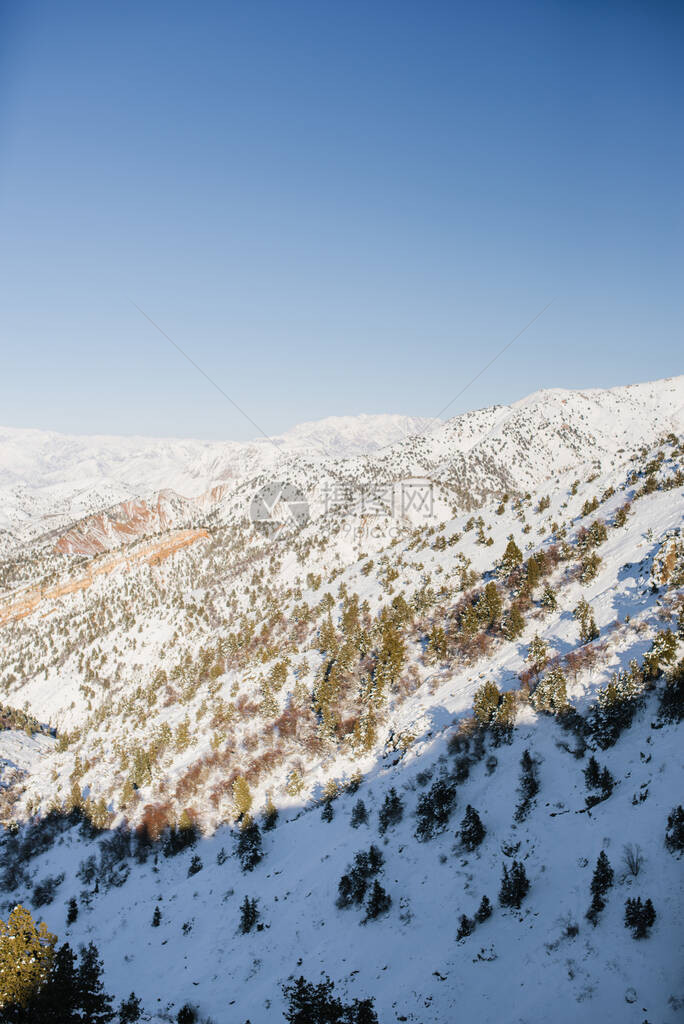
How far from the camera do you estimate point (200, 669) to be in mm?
56344

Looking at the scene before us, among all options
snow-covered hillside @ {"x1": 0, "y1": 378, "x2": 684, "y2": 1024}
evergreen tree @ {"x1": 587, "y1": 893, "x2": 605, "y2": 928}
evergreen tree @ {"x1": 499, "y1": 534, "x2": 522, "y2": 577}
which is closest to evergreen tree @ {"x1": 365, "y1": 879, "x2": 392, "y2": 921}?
snow-covered hillside @ {"x1": 0, "y1": 378, "x2": 684, "y2": 1024}

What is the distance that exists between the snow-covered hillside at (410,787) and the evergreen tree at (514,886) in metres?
0.25

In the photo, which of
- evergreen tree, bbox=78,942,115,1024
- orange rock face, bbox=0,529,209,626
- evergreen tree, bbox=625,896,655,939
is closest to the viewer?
evergreen tree, bbox=625,896,655,939

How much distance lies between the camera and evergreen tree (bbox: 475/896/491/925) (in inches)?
737

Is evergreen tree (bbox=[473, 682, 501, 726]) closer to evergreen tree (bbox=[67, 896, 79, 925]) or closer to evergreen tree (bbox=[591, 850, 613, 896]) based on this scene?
evergreen tree (bbox=[591, 850, 613, 896])

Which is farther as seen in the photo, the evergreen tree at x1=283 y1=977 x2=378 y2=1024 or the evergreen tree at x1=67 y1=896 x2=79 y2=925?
the evergreen tree at x1=67 y1=896 x2=79 y2=925

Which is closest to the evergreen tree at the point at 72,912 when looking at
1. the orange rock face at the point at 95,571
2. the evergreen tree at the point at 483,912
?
the evergreen tree at the point at 483,912

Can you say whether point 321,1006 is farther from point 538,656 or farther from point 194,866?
point 538,656

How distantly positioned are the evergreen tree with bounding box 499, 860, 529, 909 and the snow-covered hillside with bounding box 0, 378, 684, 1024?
25 centimetres

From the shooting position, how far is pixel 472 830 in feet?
72.5

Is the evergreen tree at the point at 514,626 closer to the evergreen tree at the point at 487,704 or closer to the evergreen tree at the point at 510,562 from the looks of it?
the evergreen tree at the point at 487,704

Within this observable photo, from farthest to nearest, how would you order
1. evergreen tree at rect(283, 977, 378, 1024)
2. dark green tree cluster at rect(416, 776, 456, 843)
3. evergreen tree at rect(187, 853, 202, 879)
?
evergreen tree at rect(187, 853, 202, 879), dark green tree cluster at rect(416, 776, 456, 843), evergreen tree at rect(283, 977, 378, 1024)

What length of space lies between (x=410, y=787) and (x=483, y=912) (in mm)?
8527

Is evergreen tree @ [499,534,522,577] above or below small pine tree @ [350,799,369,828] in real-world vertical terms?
above
